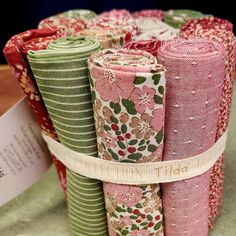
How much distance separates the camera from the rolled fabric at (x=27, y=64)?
498 mm

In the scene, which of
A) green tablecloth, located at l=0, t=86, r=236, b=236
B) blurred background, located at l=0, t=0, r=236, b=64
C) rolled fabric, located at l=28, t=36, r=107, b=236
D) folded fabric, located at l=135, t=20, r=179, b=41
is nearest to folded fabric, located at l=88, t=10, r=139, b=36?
folded fabric, located at l=135, t=20, r=179, b=41

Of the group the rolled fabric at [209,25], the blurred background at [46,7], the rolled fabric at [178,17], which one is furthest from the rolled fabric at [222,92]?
the blurred background at [46,7]

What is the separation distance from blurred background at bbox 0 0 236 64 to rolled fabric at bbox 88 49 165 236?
67cm

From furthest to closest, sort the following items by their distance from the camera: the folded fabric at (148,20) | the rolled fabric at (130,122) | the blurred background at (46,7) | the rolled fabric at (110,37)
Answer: the blurred background at (46,7)
the folded fabric at (148,20)
the rolled fabric at (110,37)
the rolled fabric at (130,122)

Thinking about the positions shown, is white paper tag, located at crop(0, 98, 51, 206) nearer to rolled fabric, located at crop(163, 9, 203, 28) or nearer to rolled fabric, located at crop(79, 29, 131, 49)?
rolled fabric, located at crop(79, 29, 131, 49)

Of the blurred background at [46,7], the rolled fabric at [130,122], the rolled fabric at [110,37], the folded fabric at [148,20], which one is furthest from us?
the blurred background at [46,7]

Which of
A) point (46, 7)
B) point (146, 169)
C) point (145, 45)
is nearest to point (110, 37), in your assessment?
point (145, 45)

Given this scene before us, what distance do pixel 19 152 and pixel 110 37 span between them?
191 mm

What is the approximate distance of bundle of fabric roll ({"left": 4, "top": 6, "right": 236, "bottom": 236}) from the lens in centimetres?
43

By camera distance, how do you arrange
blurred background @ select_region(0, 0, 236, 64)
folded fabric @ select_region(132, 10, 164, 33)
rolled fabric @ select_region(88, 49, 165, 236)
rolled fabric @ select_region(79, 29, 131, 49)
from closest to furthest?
rolled fabric @ select_region(88, 49, 165, 236) → rolled fabric @ select_region(79, 29, 131, 49) → folded fabric @ select_region(132, 10, 164, 33) → blurred background @ select_region(0, 0, 236, 64)

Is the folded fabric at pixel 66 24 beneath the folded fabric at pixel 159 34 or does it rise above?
above

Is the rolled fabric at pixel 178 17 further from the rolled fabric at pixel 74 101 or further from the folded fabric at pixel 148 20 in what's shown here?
the rolled fabric at pixel 74 101

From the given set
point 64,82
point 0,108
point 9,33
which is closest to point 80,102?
point 64,82

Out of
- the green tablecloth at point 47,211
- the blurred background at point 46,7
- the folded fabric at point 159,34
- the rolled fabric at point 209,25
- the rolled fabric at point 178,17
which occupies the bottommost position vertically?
the green tablecloth at point 47,211
